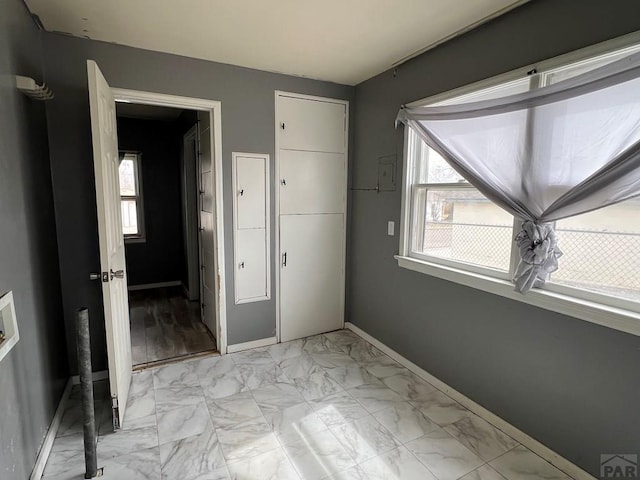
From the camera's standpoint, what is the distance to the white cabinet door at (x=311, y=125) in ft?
9.96

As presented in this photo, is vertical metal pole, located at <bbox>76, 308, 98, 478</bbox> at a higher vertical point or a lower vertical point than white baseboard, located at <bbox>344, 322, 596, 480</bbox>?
higher

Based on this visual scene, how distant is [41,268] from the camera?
6.48 ft

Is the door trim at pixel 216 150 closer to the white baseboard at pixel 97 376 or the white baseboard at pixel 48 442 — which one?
the white baseboard at pixel 97 376

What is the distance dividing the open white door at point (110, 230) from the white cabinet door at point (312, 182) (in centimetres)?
131

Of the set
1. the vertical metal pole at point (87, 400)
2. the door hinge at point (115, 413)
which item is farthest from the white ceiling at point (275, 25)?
the door hinge at point (115, 413)

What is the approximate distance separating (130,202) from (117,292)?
3074 mm

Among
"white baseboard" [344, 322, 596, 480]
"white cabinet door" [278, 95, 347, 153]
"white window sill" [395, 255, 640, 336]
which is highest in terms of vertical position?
"white cabinet door" [278, 95, 347, 153]

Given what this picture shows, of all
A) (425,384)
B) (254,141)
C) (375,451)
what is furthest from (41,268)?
(425,384)

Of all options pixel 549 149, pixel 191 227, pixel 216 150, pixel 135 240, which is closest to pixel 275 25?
pixel 216 150

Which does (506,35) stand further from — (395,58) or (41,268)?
(41,268)

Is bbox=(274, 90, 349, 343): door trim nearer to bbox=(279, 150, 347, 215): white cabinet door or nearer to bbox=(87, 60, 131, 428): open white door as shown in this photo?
bbox=(279, 150, 347, 215): white cabinet door

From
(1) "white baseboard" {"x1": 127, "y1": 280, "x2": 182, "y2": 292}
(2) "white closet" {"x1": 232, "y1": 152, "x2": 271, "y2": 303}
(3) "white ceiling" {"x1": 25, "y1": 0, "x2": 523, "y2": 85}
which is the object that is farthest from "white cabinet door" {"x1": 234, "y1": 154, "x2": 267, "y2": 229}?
(1) "white baseboard" {"x1": 127, "y1": 280, "x2": 182, "y2": 292}

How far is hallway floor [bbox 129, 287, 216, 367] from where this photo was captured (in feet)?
10.0

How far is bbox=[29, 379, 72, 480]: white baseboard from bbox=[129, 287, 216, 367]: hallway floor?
24.7 inches
